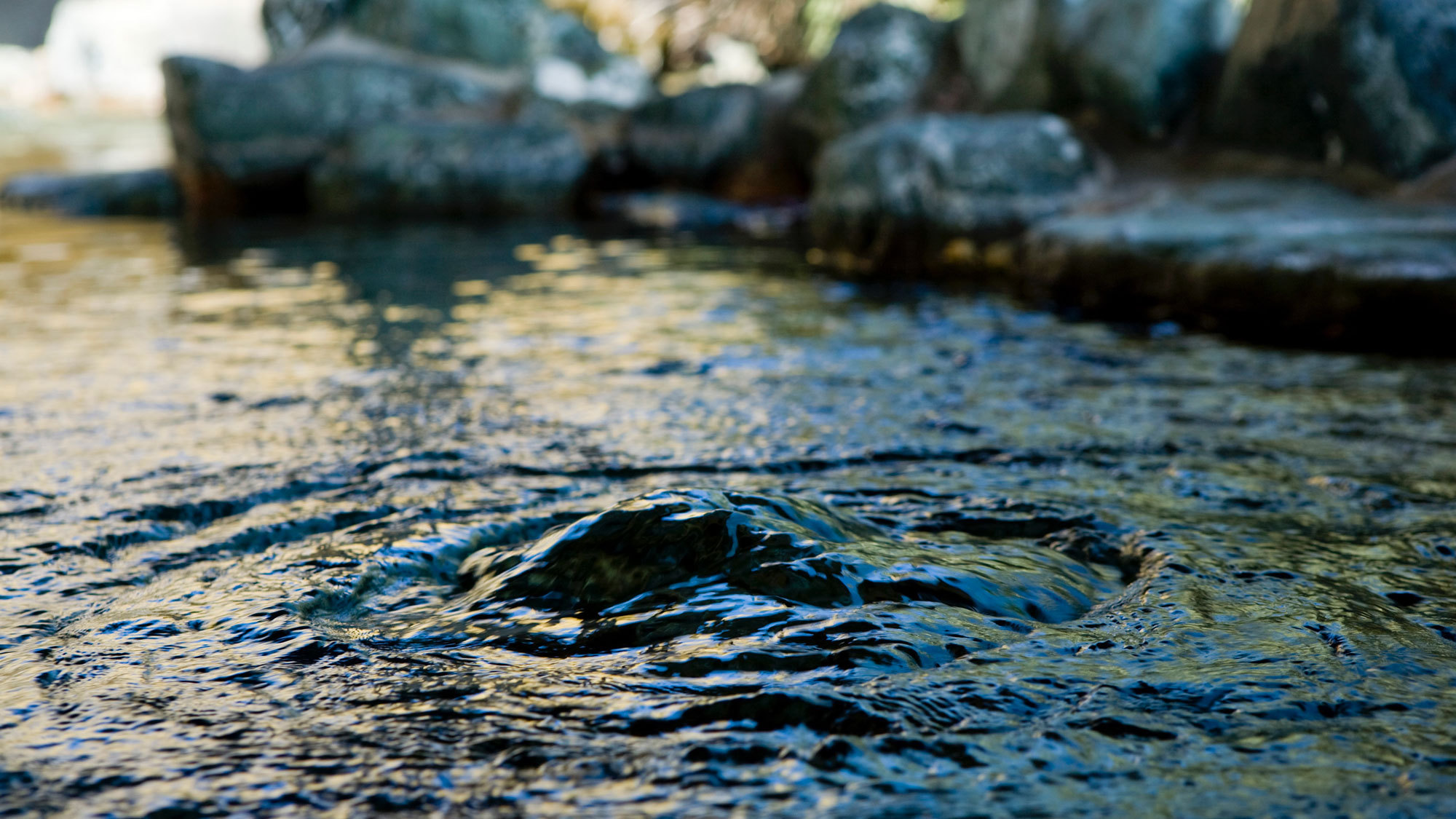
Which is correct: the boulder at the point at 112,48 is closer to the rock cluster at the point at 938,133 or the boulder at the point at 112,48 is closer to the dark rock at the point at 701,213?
the rock cluster at the point at 938,133

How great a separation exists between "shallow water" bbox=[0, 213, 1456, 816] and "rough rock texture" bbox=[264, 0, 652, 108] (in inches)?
406

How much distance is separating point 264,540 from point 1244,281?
3998 millimetres

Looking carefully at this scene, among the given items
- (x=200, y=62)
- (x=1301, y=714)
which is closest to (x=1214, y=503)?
(x=1301, y=714)

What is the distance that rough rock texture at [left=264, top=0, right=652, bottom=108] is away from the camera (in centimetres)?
1377

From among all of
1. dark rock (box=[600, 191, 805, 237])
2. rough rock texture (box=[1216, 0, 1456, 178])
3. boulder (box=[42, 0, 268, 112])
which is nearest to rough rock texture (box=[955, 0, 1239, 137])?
rough rock texture (box=[1216, 0, 1456, 178])

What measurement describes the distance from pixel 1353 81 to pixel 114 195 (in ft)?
40.1

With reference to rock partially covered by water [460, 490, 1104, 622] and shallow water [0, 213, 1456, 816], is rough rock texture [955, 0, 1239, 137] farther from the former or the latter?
rock partially covered by water [460, 490, 1104, 622]

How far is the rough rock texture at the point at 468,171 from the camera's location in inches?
452

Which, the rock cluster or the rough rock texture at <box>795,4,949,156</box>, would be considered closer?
the rock cluster

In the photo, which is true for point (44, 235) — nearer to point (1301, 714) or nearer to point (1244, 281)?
point (1244, 281)

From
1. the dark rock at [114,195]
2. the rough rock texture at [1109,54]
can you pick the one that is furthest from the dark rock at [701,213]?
the dark rock at [114,195]

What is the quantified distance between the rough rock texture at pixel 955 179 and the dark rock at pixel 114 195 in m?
8.90

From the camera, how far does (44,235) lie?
409 inches

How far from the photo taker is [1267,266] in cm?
471
